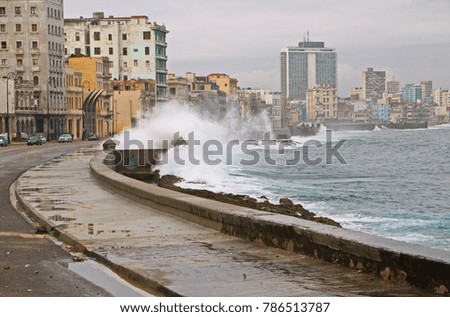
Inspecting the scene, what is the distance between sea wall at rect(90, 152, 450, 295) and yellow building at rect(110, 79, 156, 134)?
438 feet

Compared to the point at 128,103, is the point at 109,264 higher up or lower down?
higher up

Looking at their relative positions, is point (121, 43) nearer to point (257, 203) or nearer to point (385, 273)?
point (257, 203)

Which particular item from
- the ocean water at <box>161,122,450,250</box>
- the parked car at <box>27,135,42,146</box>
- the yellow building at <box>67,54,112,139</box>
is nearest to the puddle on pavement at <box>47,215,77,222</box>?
the ocean water at <box>161,122,450,250</box>

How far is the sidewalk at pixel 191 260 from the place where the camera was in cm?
930

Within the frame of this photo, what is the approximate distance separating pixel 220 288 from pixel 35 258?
3648mm

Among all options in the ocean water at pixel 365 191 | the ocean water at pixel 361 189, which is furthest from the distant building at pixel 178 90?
the ocean water at pixel 365 191

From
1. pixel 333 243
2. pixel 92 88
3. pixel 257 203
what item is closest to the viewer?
pixel 333 243

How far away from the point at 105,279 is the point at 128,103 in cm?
14127

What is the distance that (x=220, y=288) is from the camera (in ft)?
31.0

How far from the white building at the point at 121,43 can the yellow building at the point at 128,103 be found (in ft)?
28.6

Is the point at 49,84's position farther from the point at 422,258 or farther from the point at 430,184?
the point at 422,258

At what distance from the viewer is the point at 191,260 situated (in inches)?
446

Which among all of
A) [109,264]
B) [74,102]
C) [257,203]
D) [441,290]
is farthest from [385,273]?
[74,102]
